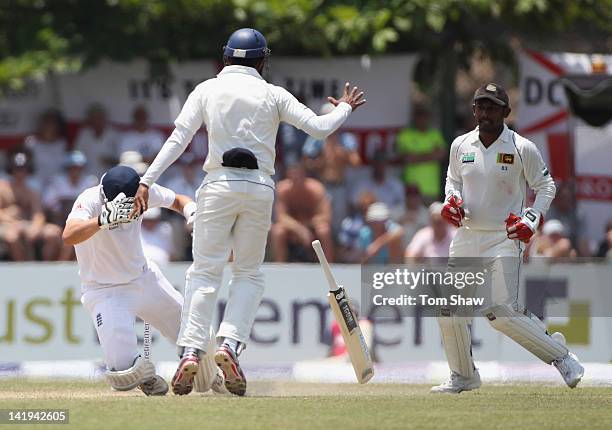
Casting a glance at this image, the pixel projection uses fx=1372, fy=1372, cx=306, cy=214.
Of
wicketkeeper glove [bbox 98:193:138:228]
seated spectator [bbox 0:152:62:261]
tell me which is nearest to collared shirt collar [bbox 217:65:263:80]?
wicketkeeper glove [bbox 98:193:138:228]

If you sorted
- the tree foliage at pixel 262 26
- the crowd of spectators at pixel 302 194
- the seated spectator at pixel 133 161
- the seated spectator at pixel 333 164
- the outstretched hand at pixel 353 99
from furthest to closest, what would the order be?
1. the tree foliage at pixel 262 26
2. the seated spectator at pixel 333 164
3. the crowd of spectators at pixel 302 194
4. the seated spectator at pixel 133 161
5. the outstretched hand at pixel 353 99

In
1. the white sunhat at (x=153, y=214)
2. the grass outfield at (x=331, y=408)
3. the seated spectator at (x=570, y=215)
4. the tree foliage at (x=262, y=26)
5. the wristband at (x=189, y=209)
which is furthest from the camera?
the seated spectator at (x=570, y=215)

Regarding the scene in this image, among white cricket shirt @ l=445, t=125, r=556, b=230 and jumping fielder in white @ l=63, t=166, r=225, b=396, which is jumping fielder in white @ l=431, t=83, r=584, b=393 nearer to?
white cricket shirt @ l=445, t=125, r=556, b=230

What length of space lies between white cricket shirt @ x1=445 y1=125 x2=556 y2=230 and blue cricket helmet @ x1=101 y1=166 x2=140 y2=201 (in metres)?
1.99

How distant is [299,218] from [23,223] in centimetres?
293

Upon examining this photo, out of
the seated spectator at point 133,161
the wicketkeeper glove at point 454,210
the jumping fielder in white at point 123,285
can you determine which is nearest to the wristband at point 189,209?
the jumping fielder in white at point 123,285

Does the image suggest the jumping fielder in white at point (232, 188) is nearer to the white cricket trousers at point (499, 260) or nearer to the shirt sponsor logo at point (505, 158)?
the shirt sponsor logo at point (505, 158)

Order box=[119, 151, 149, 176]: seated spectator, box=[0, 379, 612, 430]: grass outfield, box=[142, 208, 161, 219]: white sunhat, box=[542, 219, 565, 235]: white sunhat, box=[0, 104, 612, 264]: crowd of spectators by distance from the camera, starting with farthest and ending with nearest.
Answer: box=[542, 219, 565, 235]: white sunhat, box=[0, 104, 612, 264]: crowd of spectators, box=[142, 208, 161, 219]: white sunhat, box=[119, 151, 149, 176]: seated spectator, box=[0, 379, 612, 430]: grass outfield

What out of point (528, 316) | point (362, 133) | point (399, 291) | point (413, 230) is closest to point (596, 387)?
point (528, 316)

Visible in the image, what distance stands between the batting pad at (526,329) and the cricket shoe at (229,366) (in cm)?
167

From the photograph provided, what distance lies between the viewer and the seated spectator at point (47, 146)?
15.2m

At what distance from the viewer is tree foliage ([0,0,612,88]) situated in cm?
1507

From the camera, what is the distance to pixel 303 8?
1526 centimetres

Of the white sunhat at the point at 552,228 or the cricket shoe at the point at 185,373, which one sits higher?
the white sunhat at the point at 552,228
